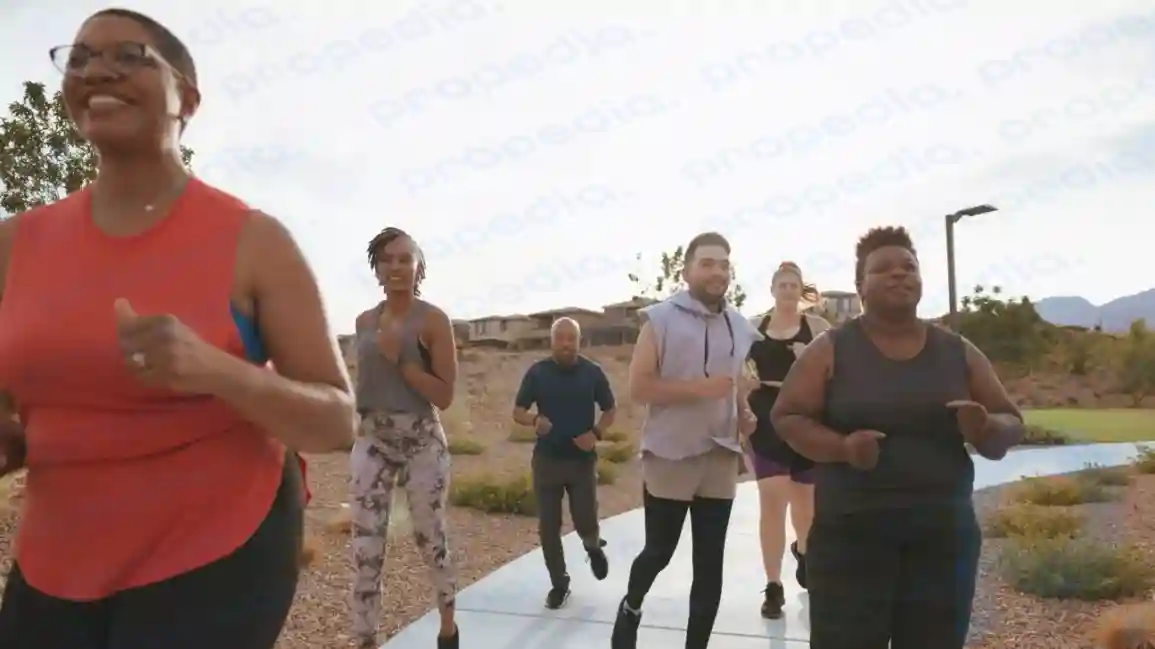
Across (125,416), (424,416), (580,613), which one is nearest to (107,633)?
(125,416)

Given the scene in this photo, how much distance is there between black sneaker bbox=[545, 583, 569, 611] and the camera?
5766 millimetres

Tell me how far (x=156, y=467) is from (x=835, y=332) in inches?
84.4

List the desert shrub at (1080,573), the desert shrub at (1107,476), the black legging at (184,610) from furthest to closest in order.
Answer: the desert shrub at (1107,476) → the desert shrub at (1080,573) → the black legging at (184,610)

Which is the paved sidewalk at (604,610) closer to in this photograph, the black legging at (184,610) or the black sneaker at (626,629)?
the black sneaker at (626,629)

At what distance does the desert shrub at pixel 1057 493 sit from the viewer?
33.9ft

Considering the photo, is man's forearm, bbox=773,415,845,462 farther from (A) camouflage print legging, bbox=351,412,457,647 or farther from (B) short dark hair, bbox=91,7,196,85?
(B) short dark hair, bbox=91,7,196,85

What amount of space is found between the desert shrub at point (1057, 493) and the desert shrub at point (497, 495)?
15.7ft

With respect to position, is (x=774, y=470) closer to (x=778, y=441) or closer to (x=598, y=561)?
(x=778, y=441)

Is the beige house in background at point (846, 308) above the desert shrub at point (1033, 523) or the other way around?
above

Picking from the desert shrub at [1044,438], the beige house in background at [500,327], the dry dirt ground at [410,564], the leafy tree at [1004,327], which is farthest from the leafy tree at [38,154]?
the beige house in background at [500,327]

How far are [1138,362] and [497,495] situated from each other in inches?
1197

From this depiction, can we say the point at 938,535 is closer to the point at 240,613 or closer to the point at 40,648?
the point at 240,613

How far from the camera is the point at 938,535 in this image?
2941 millimetres

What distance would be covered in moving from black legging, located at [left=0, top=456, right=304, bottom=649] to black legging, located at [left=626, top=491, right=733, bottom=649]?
2.65 m
